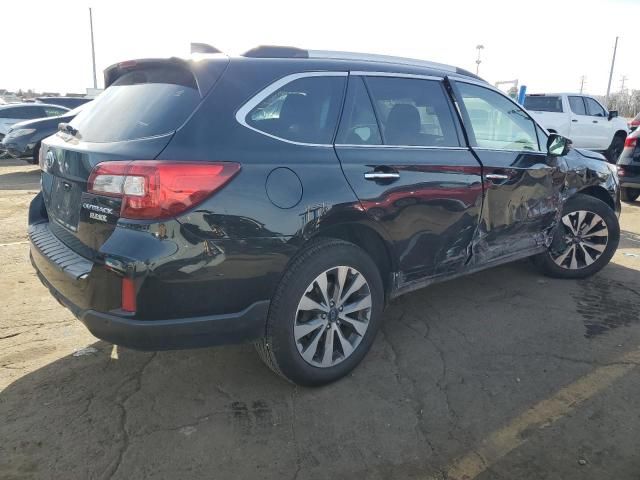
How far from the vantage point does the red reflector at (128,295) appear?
7.29 feet

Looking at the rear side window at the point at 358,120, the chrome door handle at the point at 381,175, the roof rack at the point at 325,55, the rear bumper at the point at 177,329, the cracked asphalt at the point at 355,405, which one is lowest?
the cracked asphalt at the point at 355,405

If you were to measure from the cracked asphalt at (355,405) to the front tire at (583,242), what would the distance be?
81 centimetres

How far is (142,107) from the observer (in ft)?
8.41

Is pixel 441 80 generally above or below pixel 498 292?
above

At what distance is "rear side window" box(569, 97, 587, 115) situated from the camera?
1346 cm

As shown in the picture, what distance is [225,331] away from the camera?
244cm

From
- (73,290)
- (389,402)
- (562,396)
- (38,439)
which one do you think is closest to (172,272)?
(73,290)

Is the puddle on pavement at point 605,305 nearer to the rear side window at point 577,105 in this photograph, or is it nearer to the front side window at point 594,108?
the rear side window at point 577,105

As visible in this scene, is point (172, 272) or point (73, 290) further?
point (73, 290)

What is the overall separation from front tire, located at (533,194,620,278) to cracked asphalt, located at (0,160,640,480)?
2.64 feet

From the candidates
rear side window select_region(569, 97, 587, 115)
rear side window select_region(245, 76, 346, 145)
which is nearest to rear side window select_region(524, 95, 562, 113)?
rear side window select_region(569, 97, 587, 115)

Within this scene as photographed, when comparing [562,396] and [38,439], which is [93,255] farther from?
[562,396]

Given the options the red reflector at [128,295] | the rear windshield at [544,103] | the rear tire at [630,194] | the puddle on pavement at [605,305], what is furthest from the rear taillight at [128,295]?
the rear windshield at [544,103]

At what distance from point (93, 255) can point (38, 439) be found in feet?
3.08
